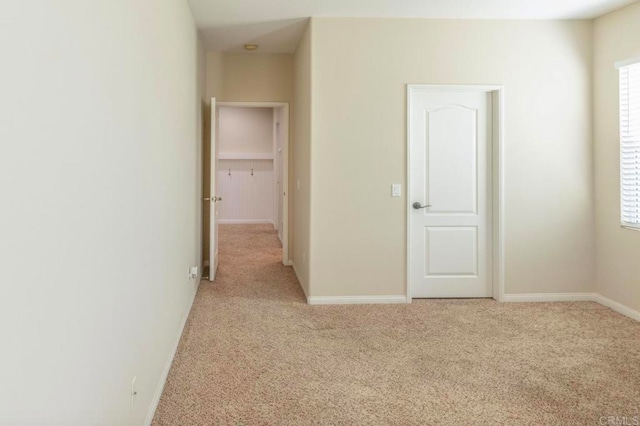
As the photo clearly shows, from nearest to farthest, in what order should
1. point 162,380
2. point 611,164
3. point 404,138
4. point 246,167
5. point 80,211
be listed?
point 80,211
point 162,380
point 611,164
point 404,138
point 246,167

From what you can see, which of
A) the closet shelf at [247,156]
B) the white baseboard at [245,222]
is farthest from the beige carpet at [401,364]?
the closet shelf at [247,156]

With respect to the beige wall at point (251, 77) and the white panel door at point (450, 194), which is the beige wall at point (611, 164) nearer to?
the white panel door at point (450, 194)

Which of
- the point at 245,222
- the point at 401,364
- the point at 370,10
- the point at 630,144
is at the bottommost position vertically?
the point at 401,364

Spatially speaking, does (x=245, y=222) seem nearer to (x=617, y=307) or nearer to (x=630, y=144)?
(x=617, y=307)

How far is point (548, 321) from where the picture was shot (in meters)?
4.02

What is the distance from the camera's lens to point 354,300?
4566 mm

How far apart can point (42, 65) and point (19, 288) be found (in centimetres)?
48

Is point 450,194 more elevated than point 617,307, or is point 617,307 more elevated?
point 450,194

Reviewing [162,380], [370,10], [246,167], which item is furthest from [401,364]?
[246,167]

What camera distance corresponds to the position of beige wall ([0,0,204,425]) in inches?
37.5

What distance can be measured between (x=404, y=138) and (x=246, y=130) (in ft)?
22.6

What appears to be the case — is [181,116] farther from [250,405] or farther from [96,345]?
[96,345]

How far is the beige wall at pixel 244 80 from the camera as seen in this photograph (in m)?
6.04

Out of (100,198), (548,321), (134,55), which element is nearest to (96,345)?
(100,198)
